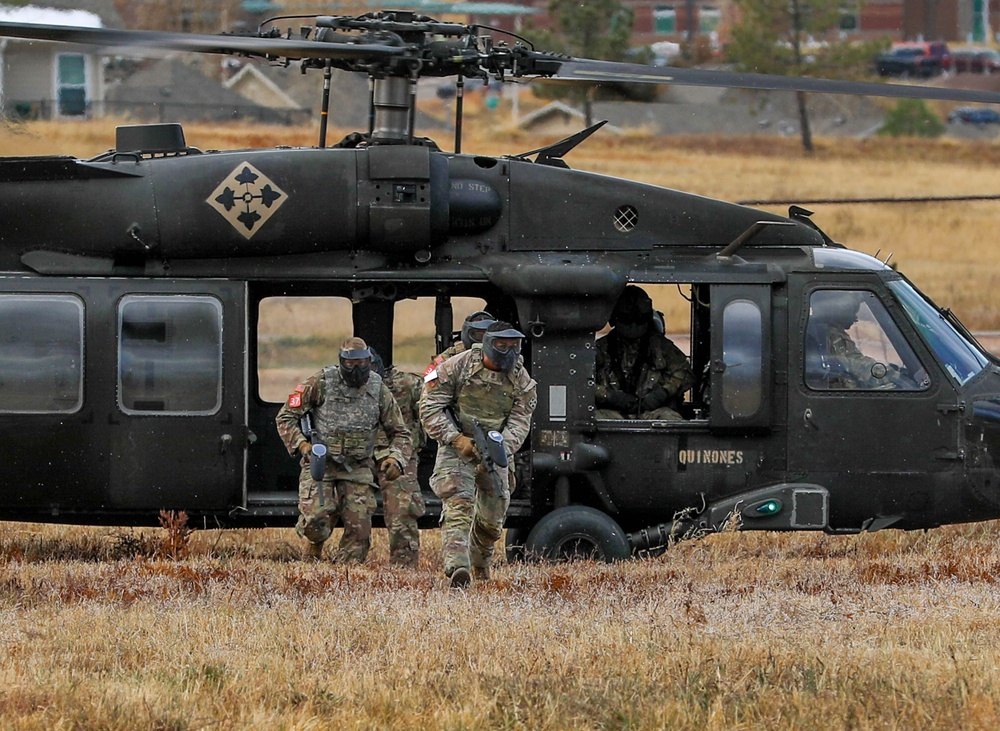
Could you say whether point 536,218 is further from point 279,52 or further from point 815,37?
point 815,37

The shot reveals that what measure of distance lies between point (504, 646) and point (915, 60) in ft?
185

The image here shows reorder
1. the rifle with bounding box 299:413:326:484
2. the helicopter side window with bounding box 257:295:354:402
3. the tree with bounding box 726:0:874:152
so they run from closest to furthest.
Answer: the rifle with bounding box 299:413:326:484 → the helicopter side window with bounding box 257:295:354:402 → the tree with bounding box 726:0:874:152

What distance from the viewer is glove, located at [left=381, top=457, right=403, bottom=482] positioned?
35.0 feet

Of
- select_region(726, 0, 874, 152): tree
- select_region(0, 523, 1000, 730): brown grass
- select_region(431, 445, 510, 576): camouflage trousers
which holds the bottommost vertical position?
select_region(0, 523, 1000, 730): brown grass

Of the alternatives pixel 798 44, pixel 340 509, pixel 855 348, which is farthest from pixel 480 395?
pixel 798 44

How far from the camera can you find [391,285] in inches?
438

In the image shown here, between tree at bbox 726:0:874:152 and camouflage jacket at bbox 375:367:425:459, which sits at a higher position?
tree at bbox 726:0:874:152

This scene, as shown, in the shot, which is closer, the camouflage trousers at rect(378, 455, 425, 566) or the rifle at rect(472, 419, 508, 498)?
the rifle at rect(472, 419, 508, 498)

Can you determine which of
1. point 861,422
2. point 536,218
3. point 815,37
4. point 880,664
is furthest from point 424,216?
point 815,37

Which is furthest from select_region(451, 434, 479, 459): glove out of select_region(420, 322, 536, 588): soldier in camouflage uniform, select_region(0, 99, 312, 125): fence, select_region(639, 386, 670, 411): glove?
select_region(0, 99, 312, 125): fence

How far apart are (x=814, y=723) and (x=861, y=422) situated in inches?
178

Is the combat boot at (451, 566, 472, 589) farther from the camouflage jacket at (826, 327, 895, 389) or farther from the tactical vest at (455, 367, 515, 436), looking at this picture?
the camouflage jacket at (826, 327, 895, 389)

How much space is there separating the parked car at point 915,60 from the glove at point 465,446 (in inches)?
1967

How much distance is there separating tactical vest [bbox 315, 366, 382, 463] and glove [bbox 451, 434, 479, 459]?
47.1 inches
